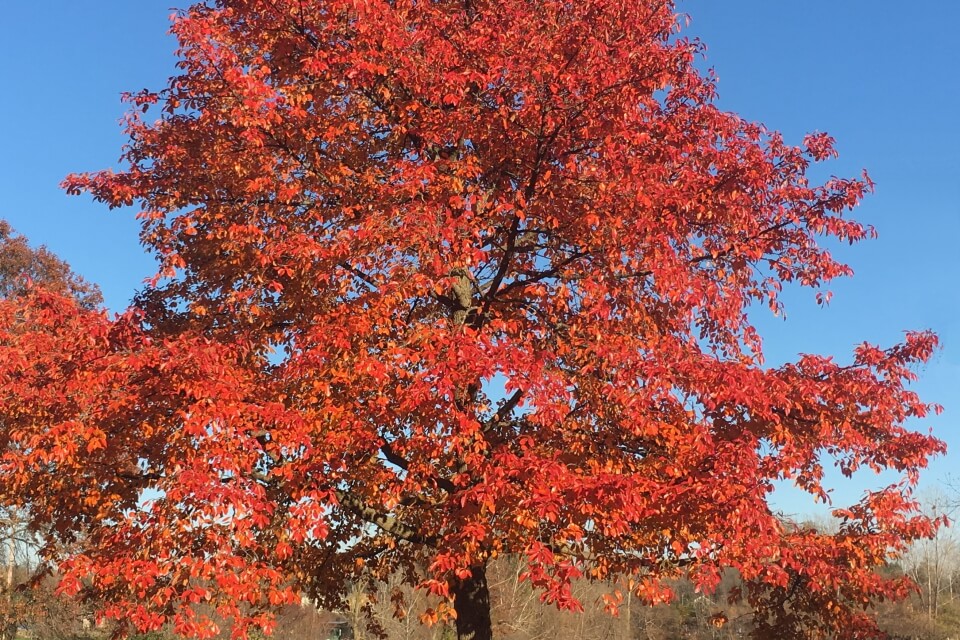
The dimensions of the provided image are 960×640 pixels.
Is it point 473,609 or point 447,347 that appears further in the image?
point 473,609

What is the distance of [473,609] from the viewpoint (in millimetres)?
10633

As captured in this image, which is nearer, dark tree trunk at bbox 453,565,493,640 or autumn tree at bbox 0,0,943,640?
autumn tree at bbox 0,0,943,640

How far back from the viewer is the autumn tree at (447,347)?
25.5ft

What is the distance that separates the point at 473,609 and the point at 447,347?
4.63m

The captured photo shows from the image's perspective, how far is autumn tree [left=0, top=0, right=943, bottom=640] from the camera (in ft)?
25.5

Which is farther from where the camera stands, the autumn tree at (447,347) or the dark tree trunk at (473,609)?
the dark tree trunk at (473,609)

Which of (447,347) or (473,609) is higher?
(447,347)

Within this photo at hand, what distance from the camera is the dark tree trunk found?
34.7 ft

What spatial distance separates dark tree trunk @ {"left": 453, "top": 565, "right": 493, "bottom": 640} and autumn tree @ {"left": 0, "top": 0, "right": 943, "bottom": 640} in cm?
3

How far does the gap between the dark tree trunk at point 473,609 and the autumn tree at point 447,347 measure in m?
0.03

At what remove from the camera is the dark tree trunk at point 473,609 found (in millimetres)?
10570

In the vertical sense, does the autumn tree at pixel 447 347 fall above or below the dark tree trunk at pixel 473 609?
above

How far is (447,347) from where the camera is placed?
25.8 feet

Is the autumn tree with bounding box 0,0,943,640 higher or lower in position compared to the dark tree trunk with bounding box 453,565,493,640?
higher
